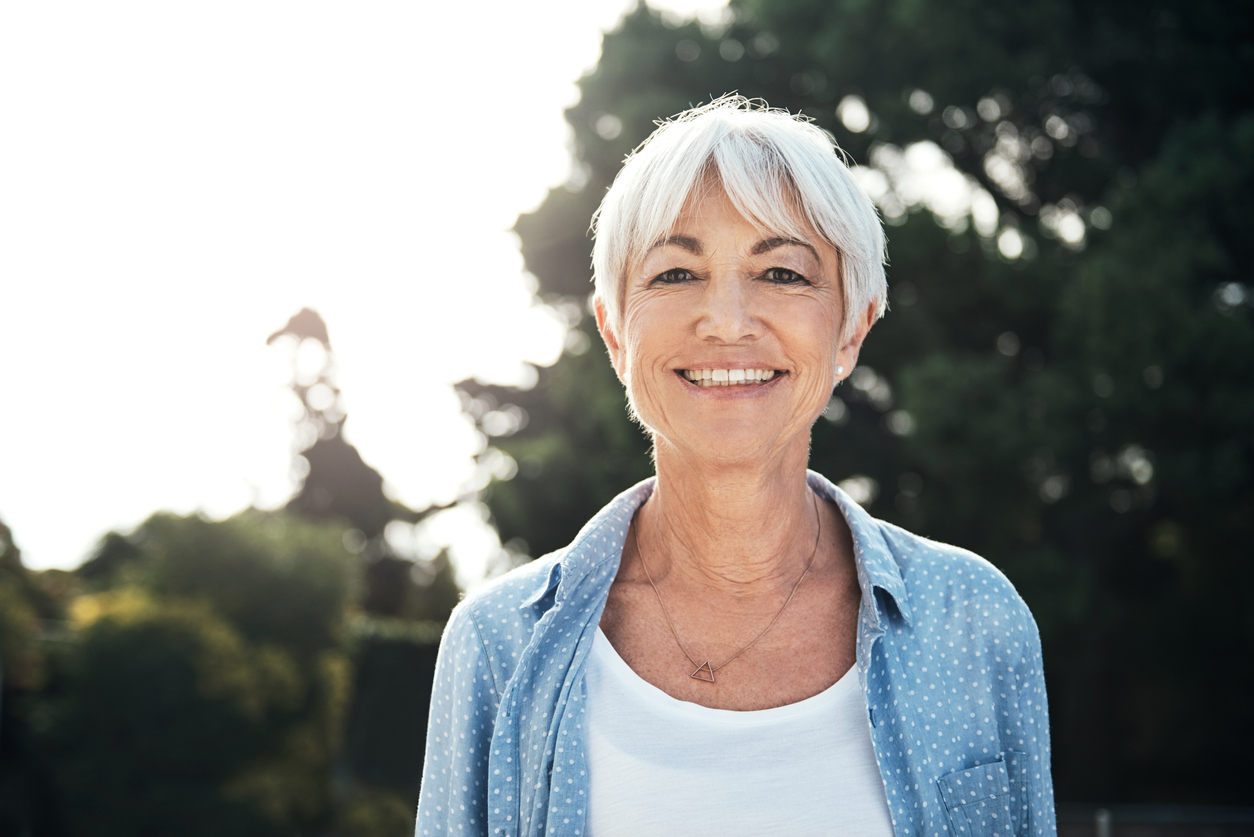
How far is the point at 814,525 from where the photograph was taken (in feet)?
5.98

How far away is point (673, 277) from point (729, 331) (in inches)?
5.3

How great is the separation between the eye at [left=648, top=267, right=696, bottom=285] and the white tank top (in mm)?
630

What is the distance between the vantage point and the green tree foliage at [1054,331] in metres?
10.3

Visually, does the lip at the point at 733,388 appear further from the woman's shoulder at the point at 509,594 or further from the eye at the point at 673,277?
the woman's shoulder at the point at 509,594

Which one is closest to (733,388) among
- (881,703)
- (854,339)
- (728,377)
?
(728,377)

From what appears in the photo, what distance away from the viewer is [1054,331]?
36.7 feet

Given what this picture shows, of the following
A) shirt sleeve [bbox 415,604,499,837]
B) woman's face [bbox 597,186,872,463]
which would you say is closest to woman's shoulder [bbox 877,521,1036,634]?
woman's face [bbox 597,186,872,463]

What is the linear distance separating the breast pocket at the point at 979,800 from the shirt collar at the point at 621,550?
9.4 inches

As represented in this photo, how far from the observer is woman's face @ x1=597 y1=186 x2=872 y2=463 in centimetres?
158

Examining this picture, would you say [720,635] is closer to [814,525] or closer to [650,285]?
[814,525]

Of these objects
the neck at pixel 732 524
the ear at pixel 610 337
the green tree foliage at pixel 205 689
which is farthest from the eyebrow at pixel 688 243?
the green tree foliage at pixel 205 689

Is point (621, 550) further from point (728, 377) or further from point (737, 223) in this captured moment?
point (737, 223)

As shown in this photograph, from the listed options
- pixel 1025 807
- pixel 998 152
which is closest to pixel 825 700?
pixel 1025 807

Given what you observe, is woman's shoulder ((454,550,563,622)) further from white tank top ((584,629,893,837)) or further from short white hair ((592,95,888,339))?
short white hair ((592,95,888,339))
